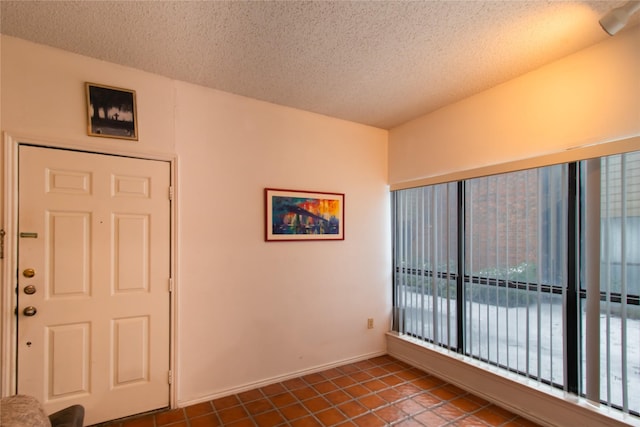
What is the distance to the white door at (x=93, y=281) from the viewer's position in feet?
6.68

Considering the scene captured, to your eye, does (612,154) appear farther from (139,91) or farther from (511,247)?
(139,91)

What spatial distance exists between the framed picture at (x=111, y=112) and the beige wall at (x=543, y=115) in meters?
2.72

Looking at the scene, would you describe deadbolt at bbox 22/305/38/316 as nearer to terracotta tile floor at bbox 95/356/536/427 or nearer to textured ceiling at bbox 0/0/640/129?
terracotta tile floor at bbox 95/356/536/427

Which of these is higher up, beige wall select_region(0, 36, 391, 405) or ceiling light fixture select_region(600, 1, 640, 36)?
ceiling light fixture select_region(600, 1, 640, 36)

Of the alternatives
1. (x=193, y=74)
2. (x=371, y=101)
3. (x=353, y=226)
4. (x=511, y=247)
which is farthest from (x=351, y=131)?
(x=511, y=247)

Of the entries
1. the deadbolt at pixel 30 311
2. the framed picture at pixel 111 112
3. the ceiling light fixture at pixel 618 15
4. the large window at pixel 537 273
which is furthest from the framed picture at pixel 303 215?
the ceiling light fixture at pixel 618 15

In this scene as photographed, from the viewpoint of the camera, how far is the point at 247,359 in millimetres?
2777

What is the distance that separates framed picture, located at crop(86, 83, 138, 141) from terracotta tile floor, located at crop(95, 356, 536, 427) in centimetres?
214

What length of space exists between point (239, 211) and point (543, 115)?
2579 millimetres

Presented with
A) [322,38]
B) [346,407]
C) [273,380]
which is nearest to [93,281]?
[273,380]

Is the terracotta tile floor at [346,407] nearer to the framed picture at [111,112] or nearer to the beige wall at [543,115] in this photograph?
the beige wall at [543,115]

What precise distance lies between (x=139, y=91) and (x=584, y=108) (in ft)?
10.7

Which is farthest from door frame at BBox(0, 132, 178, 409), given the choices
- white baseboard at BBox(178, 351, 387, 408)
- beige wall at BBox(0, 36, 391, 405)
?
white baseboard at BBox(178, 351, 387, 408)

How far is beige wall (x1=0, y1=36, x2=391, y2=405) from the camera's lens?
2.14m
